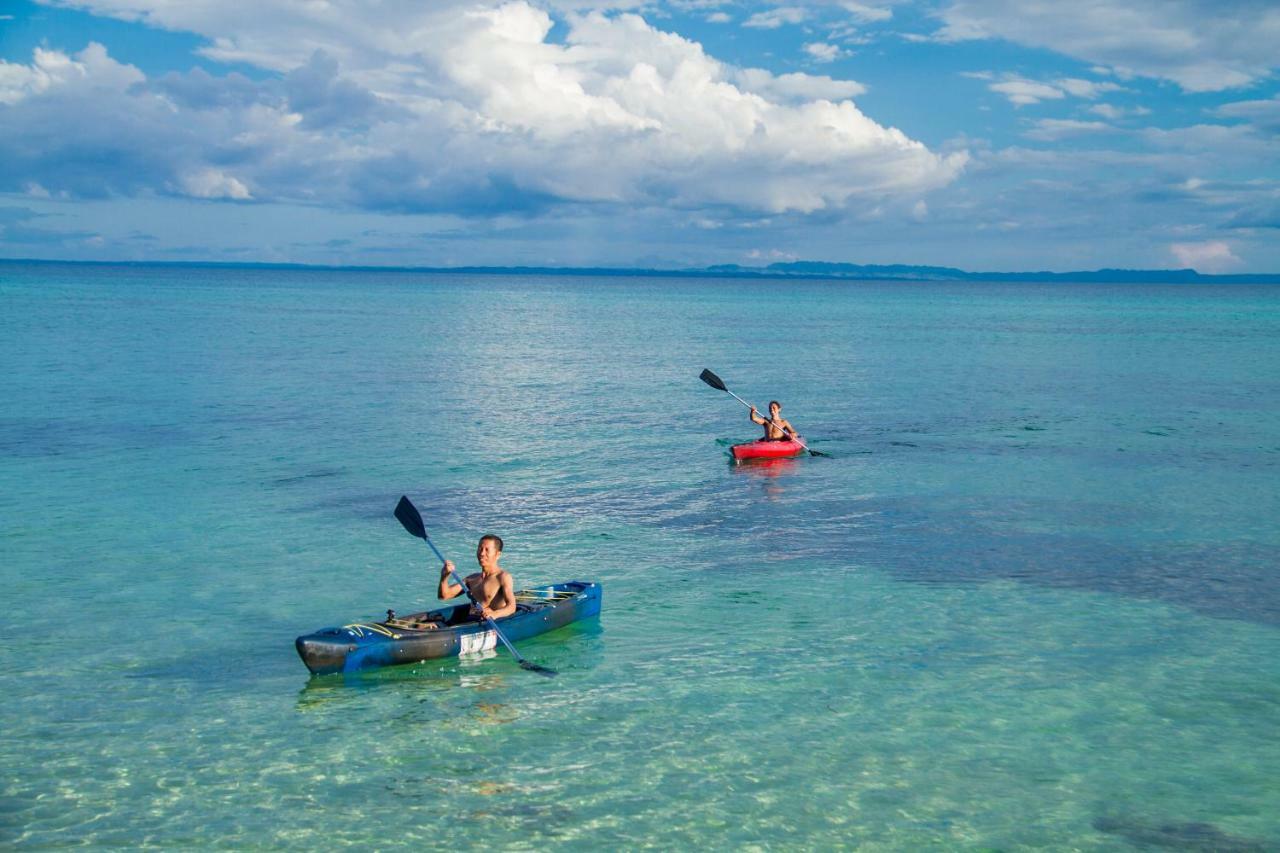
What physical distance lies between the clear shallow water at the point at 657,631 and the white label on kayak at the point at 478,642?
0.33 meters

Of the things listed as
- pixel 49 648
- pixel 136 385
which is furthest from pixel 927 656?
pixel 136 385

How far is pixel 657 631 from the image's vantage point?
1543cm

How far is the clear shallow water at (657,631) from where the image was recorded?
34.1 ft

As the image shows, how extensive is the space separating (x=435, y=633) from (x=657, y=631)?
3311mm

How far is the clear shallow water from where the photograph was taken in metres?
10.4

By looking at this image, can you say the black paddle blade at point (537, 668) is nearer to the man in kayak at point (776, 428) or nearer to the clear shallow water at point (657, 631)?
the clear shallow water at point (657, 631)

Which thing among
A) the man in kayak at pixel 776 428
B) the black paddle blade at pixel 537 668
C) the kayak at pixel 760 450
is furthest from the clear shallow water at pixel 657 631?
the man in kayak at pixel 776 428

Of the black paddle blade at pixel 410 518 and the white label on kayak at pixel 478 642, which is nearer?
the white label on kayak at pixel 478 642

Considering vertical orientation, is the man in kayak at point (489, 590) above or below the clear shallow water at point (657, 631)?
above

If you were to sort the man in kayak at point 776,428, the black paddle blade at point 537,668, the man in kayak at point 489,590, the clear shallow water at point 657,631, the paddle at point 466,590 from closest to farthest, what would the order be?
the clear shallow water at point 657,631, the black paddle blade at point 537,668, the paddle at point 466,590, the man in kayak at point 489,590, the man in kayak at point 776,428

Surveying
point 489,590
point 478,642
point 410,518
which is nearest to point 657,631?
point 489,590

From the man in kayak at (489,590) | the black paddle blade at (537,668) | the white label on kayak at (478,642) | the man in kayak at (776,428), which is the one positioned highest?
the man in kayak at (776,428)

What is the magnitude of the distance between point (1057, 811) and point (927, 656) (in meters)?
4.08

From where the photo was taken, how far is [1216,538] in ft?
68.5
